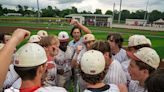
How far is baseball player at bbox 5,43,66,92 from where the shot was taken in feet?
9.50

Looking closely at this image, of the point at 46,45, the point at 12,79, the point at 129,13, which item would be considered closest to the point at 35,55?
the point at 12,79

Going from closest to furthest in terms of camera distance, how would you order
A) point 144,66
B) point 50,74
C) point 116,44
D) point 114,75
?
point 144,66, point 114,75, point 50,74, point 116,44

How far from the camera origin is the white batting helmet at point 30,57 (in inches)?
116

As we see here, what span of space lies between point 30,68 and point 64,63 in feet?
12.5

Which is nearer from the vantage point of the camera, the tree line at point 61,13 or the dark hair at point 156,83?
the dark hair at point 156,83

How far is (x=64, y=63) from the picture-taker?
266 inches

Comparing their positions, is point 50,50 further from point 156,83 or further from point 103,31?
point 103,31

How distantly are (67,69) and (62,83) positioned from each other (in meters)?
0.37

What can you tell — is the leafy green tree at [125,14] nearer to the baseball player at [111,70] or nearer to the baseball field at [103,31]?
the baseball field at [103,31]

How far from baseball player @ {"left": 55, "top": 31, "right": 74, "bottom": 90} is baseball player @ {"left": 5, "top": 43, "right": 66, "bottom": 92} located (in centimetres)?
355

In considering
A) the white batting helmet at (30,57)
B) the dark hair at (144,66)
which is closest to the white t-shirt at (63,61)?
the dark hair at (144,66)

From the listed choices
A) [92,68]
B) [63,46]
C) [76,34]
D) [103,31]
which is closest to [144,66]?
[92,68]

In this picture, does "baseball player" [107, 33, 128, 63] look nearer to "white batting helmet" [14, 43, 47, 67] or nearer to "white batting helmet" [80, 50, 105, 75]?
"white batting helmet" [80, 50, 105, 75]

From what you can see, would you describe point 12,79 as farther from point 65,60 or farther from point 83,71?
point 65,60
